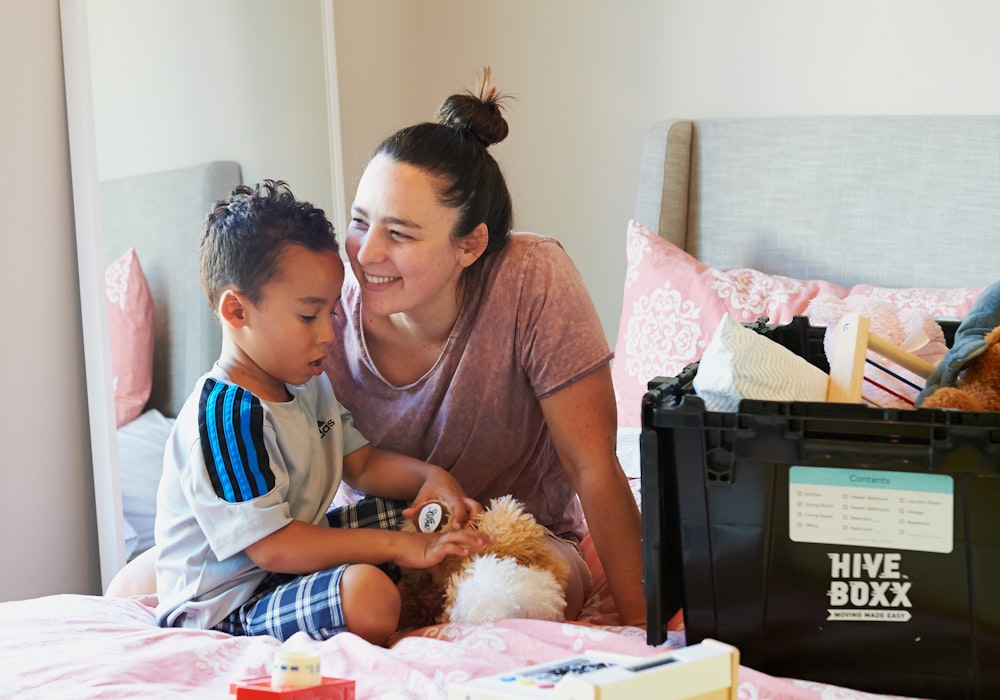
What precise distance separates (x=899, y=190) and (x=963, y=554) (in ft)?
4.78

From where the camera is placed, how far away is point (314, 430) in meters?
1.52

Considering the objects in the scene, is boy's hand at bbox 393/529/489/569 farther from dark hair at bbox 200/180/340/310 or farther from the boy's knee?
dark hair at bbox 200/180/340/310

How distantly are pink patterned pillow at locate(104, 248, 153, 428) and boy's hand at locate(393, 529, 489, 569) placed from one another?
0.97 metres

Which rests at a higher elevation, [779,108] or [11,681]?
[779,108]

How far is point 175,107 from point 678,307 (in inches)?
46.2

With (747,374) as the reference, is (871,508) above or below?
below

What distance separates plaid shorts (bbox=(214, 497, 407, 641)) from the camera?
1.31 m

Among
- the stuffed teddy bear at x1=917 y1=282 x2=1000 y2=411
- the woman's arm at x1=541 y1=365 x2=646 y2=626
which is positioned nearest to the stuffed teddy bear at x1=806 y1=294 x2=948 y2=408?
the stuffed teddy bear at x1=917 y1=282 x2=1000 y2=411

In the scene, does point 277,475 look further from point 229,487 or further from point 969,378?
point 969,378

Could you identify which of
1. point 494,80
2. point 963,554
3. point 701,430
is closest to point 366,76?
point 494,80

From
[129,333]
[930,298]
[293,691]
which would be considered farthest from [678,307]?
[293,691]

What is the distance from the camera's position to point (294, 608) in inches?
52.6

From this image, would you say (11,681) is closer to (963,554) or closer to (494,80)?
(963,554)

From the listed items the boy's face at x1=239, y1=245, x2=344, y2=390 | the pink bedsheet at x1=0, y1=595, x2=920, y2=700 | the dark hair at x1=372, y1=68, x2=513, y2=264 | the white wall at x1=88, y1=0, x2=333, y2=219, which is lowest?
the pink bedsheet at x1=0, y1=595, x2=920, y2=700
